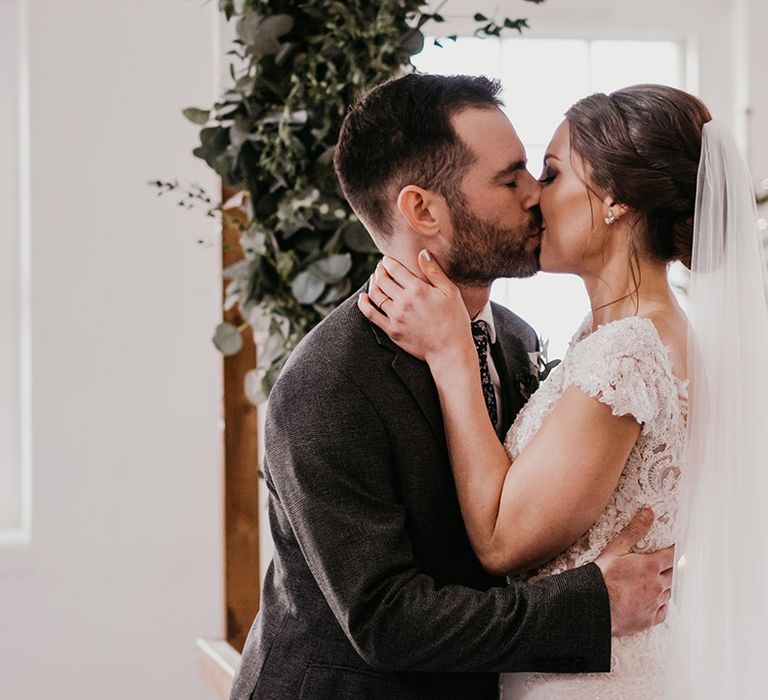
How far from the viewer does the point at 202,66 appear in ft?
10.9

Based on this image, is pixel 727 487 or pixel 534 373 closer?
pixel 727 487

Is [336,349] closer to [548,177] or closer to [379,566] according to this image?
[379,566]

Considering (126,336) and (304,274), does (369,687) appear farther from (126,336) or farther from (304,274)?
(126,336)

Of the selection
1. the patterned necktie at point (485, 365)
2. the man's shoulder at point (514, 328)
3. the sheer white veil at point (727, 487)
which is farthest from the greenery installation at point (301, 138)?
the sheer white veil at point (727, 487)

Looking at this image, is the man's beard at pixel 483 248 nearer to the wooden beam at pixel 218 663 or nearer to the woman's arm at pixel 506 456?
the woman's arm at pixel 506 456

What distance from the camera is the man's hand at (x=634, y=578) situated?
5.10ft

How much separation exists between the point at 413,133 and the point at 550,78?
194 centimetres

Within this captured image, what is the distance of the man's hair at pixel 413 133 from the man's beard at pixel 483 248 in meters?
0.05

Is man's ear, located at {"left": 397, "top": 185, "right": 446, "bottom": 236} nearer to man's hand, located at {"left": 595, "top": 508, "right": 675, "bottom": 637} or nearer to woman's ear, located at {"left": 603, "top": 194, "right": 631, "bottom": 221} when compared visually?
woman's ear, located at {"left": 603, "top": 194, "right": 631, "bottom": 221}

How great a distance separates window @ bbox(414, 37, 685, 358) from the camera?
3.47 m

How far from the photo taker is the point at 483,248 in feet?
5.57

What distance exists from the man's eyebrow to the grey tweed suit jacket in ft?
0.98

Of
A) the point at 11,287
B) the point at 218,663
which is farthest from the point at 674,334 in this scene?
the point at 11,287

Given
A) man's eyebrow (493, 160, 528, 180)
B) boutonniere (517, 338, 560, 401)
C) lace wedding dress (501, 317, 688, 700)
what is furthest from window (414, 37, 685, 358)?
lace wedding dress (501, 317, 688, 700)
